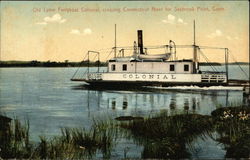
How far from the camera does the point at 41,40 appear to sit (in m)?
6.60

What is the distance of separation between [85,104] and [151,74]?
2.71 metres

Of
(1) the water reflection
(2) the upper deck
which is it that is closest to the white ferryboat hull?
(2) the upper deck

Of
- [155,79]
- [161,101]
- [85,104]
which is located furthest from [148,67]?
[85,104]

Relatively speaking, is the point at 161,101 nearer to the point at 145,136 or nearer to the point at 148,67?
the point at 145,136

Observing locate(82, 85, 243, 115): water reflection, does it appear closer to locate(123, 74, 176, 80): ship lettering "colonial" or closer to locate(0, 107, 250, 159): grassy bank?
locate(0, 107, 250, 159): grassy bank

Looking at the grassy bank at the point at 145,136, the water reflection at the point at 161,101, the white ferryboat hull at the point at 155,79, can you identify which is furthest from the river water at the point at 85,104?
the white ferryboat hull at the point at 155,79

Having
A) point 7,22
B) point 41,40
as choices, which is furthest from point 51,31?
point 7,22

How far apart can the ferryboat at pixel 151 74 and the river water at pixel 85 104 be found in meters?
0.72

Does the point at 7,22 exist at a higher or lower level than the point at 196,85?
higher

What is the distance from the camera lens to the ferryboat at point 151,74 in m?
8.56

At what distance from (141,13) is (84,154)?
2.64 meters

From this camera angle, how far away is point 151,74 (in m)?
9.38

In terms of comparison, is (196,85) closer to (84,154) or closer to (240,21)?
(240,21)

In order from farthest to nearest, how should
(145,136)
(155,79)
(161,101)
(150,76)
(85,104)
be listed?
(150,76), (155,79), (85,104), (161,101), (145,136)
